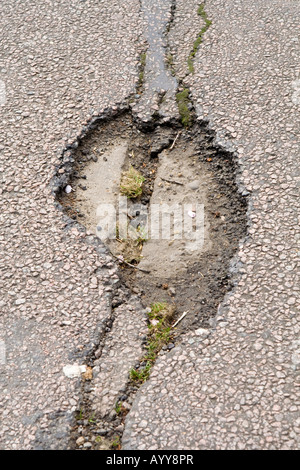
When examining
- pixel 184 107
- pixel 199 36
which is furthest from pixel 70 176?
pixel 199 36

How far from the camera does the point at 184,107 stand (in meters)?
3.21

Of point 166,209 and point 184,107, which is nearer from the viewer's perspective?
point 166,209

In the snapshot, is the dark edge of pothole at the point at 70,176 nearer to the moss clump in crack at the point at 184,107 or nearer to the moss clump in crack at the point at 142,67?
the moss clump in crack at the point at 184,107

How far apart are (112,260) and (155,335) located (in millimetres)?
472

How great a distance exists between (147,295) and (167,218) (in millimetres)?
515

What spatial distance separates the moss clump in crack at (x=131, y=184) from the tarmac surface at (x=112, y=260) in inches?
15.0

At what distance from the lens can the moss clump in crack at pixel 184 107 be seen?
3164mm

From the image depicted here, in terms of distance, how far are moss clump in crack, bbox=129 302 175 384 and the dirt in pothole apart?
61 mm

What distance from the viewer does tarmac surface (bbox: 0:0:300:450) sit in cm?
206

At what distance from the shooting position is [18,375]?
221cm

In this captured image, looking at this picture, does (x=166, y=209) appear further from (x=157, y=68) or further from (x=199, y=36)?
(x=199, y=36)

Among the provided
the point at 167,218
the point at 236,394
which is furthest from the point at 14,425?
the point at 167,218

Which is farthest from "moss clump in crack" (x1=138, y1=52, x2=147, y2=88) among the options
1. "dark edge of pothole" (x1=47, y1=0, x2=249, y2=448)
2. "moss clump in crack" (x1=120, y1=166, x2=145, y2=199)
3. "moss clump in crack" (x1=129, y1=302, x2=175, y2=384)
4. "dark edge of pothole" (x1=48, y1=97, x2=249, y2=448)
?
"moss clump in crack" (x1=129, y1=302, x2=175, y2=384)

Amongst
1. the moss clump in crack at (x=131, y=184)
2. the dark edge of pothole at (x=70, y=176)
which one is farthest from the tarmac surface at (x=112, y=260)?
the moss clump in crack at (x=131, y=184)
